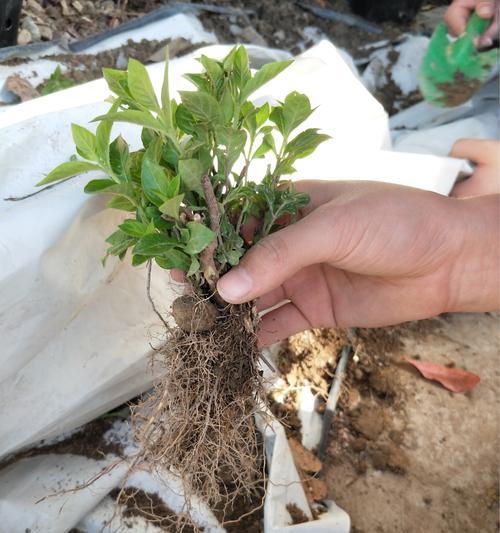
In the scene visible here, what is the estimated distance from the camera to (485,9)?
1.69m

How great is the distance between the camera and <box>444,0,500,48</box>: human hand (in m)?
1.69

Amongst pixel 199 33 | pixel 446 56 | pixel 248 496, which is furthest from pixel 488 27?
pixel 248 496

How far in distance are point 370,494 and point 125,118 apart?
3.57 feet

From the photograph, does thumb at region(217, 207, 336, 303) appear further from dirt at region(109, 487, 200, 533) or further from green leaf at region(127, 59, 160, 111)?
dirt at region(109, 487, 200, 533)

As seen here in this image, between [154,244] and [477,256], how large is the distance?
33.6 inches

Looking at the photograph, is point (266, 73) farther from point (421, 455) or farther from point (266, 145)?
point (421, 455)

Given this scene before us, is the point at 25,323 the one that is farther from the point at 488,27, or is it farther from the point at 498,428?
the point at 488,27

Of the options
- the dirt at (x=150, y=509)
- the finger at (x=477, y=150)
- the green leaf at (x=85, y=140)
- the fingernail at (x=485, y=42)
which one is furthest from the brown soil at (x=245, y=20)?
the dirt at (x=150, y=509)

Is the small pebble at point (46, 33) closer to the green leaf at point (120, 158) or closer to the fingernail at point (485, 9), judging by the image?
the green leaf at point (120, 158)

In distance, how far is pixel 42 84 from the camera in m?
1.49

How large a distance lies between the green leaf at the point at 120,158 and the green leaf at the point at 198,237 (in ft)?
0.50

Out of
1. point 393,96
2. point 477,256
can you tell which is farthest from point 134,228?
point 393,96

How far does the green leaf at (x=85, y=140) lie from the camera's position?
84cm

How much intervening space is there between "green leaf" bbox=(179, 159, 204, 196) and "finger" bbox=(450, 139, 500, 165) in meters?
1.18
